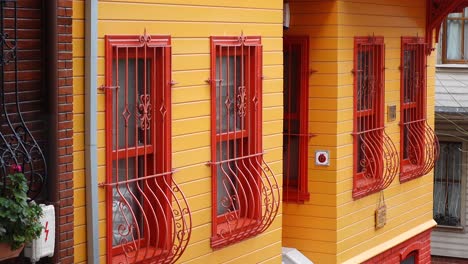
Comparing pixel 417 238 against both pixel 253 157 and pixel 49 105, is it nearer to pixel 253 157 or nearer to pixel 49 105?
pixel 253 157

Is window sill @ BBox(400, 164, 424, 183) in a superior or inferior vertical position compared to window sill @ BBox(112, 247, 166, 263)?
superior

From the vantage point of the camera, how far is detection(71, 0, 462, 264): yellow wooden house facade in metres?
8.51

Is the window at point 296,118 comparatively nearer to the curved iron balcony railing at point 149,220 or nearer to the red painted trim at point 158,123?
the curved iron balcony railing at point 149,220

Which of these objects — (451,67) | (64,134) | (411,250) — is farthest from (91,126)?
(451,67)

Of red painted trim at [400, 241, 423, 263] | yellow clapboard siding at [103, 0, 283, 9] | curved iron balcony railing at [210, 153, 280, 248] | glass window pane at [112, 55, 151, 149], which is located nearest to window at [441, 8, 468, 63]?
red painted trim at [400, 241, 423, 263]

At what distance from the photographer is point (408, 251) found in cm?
→ 1545

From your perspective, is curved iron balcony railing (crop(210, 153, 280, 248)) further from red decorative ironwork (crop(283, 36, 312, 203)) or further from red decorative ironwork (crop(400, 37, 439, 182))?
red decorative ironwork (crop(400, 37, 439, 182))

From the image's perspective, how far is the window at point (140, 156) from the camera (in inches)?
340

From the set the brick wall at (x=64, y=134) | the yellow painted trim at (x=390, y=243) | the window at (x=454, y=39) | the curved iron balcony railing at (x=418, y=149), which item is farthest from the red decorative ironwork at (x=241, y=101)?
the window at (x=454, y=39)

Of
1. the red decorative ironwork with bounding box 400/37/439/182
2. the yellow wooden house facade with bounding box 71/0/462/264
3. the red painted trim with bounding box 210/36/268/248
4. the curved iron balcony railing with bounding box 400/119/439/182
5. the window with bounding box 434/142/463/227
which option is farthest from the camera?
the window with bounding box 434/142/463/227

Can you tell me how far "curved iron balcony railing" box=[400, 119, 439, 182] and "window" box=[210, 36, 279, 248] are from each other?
466cm

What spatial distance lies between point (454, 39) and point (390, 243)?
30.4 feet

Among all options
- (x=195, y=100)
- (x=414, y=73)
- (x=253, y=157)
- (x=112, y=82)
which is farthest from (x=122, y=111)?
(x=414, y=73)

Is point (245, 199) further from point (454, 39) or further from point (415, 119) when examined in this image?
point (454, 39)
